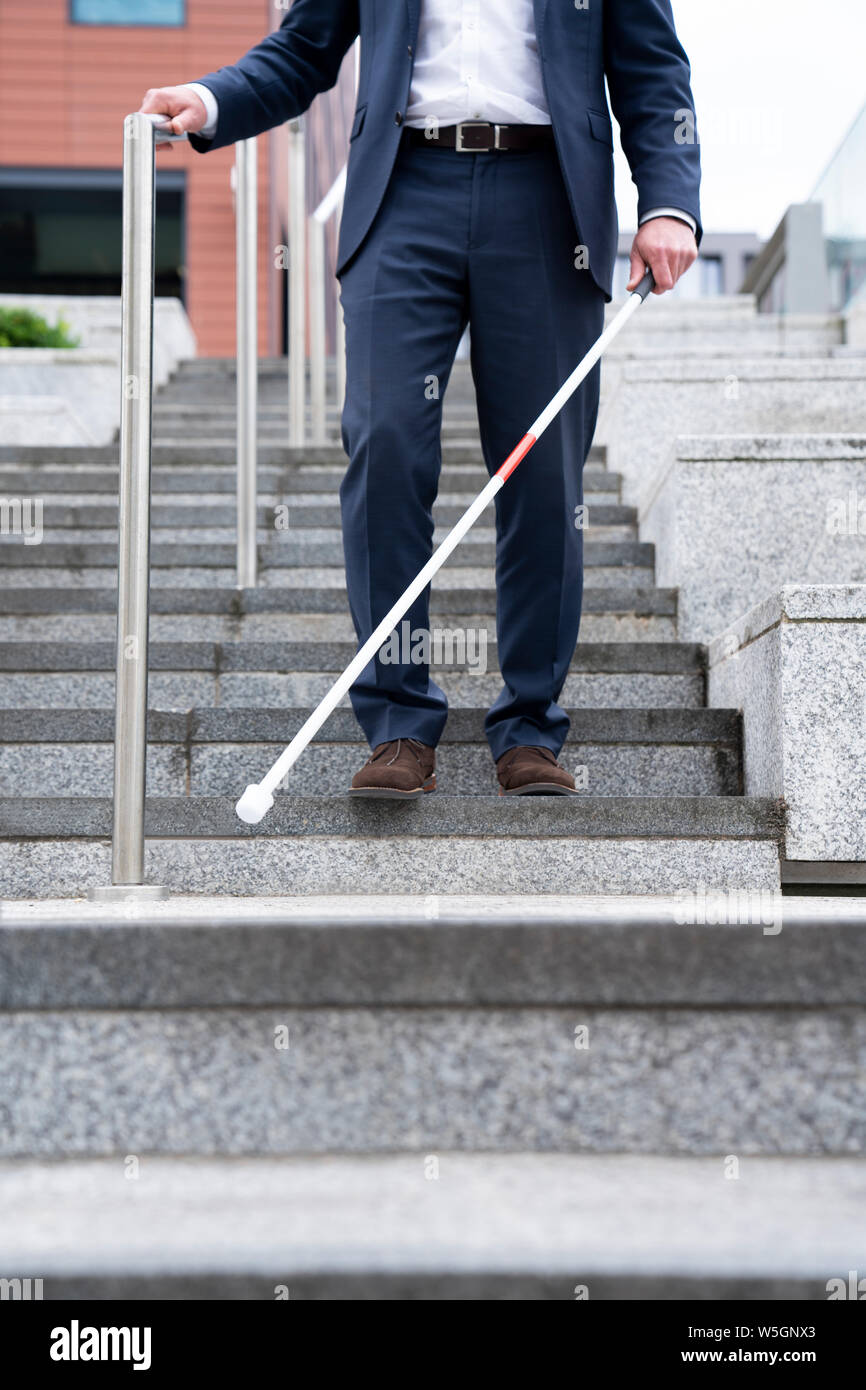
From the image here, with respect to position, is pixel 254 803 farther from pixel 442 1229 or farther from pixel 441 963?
pixel 442 1229

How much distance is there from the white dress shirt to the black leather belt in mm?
10

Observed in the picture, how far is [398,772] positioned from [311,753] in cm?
37

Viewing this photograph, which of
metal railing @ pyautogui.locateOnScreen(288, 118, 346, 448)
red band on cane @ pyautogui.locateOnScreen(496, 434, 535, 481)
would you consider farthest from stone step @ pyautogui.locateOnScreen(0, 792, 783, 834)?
metal railing @ pyautogui.locateOnScreen(288, 118, 346, 448)

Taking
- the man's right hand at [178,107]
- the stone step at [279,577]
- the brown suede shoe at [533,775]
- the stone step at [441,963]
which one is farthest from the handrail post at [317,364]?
the stone step at [441,963]

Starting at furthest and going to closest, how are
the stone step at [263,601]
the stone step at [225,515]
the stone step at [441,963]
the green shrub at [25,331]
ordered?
the green shrub at [25,331] → the stone step at [225,515] → the stone step at [263,601] → the stone step at [441,963]

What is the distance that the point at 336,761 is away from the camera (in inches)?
89.0

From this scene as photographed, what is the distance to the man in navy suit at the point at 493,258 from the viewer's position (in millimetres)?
2031

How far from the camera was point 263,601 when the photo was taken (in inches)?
119

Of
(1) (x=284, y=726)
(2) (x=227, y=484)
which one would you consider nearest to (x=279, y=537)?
Answer: (2) (x=227, y=484)

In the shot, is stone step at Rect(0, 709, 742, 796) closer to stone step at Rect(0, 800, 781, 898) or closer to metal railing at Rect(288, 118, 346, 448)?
stone step at Rect(0, 800, 781, 898)

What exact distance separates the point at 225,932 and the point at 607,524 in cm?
273

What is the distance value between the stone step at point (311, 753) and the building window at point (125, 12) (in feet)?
42.4

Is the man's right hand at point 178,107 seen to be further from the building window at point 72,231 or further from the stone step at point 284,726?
the building window at point 72,231
